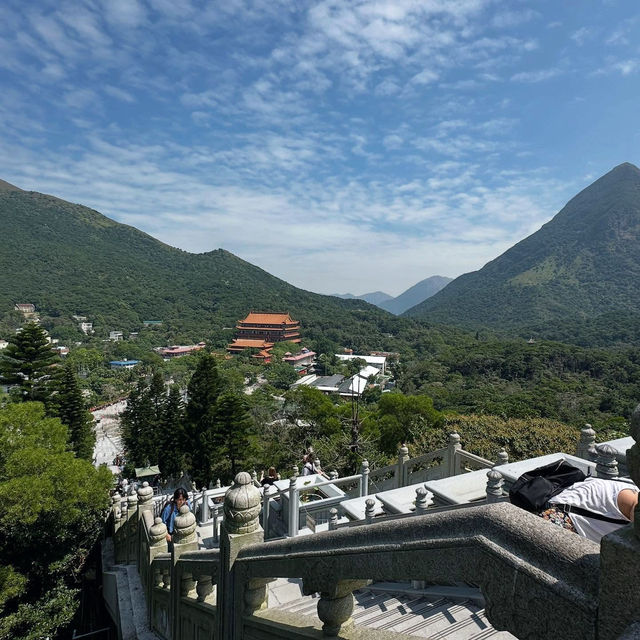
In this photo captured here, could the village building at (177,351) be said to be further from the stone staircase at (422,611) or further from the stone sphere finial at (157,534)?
→ the stone staircase at (422,611)

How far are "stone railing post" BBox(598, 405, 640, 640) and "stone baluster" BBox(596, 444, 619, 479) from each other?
2.86 meters

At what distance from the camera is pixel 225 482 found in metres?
17.7

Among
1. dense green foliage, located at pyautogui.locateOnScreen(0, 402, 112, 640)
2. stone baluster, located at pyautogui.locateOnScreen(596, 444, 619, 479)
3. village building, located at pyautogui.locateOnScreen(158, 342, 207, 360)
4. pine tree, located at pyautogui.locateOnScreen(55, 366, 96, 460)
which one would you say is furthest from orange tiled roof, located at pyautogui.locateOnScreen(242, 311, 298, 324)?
stone baluster, located at pyautogui.locateOnScreen(596, 444, 619, 479)

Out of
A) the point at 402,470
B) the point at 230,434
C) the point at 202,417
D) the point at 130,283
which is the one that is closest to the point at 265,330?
the point at 130,283

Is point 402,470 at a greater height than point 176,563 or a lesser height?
lesser

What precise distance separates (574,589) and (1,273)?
127 m

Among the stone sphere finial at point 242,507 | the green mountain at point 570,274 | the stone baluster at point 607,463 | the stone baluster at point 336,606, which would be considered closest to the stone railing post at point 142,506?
the stone sphere finial at point 242,507

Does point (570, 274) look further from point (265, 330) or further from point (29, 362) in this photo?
point (29, 362)

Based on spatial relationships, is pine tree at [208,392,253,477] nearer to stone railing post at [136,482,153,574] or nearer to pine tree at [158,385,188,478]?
pine tree at [158,385,188,478]

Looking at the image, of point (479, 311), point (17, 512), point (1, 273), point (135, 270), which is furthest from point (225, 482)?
point (479, 311)

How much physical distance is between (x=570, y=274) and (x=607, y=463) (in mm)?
165043

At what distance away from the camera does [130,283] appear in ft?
374

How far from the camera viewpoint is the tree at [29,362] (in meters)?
15.5

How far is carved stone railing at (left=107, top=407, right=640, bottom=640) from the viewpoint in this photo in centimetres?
86
